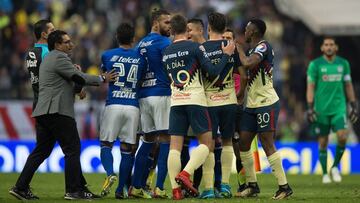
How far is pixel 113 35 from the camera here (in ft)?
109

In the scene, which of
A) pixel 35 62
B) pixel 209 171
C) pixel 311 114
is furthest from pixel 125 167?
pixel 311 114

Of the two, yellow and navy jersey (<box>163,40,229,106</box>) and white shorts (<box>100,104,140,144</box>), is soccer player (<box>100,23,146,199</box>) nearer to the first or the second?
white shorts (<box>100,104,140,144</box>)

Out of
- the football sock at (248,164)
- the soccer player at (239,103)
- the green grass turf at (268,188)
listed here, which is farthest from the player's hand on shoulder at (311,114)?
the football sock at (248,164)

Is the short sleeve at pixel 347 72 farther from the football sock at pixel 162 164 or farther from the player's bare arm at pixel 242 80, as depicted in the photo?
the football sock at pixel 162 164

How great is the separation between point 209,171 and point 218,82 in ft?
4.39

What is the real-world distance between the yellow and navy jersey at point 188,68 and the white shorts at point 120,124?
107 centimetres

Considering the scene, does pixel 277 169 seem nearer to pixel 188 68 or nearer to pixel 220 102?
pixel 220 102

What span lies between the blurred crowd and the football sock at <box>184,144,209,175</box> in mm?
14221

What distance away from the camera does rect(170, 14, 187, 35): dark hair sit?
1572cm

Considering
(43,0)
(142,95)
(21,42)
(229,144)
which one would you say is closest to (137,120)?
(142,95)

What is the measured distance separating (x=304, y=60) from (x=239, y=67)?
59.9ft

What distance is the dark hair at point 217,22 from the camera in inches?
627

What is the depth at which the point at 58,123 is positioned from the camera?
1593cm

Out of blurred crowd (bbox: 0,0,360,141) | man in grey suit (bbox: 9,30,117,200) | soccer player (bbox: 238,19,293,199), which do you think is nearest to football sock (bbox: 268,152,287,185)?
soccer player (bbox: 238,19,293,199)
